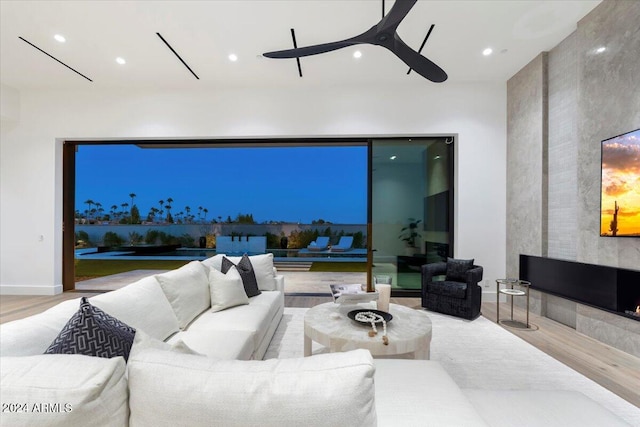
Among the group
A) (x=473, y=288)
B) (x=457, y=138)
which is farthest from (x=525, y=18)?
(x=473, y=288)

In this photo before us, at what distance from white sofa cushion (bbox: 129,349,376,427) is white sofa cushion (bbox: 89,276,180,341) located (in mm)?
955

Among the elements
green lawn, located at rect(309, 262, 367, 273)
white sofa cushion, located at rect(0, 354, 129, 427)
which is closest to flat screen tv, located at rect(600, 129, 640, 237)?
white sofa cushion, located at rect(0, 354, 129, 427)

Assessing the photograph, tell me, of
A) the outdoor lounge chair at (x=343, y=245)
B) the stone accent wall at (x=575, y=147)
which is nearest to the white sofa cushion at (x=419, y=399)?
the stone accent wall at (x=575, y=147)

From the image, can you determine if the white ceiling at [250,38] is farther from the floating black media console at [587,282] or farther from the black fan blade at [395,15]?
the floating black media console at [587,282]

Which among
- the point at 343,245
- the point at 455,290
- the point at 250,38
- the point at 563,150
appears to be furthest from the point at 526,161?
the point at 343,245

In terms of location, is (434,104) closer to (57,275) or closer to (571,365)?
(571,365)

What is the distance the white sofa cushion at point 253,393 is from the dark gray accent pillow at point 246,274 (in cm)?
215

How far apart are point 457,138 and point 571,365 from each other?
318 cm

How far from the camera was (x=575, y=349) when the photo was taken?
8.81 feet

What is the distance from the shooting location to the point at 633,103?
100.0 inches

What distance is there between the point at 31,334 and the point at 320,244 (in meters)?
8.74

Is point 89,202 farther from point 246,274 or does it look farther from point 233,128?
point 246,274

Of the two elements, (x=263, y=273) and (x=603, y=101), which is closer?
(x=603, y=101)

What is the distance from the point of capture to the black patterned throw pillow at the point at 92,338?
1026mm
